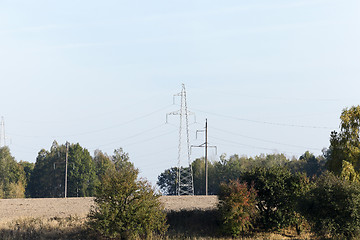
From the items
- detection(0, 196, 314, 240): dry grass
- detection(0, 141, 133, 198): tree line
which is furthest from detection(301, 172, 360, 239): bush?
detection(0, 141, 133, 198): tree line

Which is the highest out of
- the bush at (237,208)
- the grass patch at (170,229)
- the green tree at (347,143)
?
the green tree at (347,143)

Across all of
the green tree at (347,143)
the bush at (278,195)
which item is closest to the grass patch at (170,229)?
the bush at (278,195)

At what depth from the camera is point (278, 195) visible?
4269cm

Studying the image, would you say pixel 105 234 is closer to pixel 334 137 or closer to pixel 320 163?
pixel 334 137

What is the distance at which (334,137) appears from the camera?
176ft

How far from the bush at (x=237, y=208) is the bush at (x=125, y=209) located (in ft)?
16.5

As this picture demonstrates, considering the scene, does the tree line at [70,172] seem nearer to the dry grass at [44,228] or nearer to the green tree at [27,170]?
the green tree at [27,170]

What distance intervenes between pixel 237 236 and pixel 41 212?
64.6ft

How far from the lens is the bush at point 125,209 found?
38.2 metres

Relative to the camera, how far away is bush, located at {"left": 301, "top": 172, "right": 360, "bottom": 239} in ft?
124

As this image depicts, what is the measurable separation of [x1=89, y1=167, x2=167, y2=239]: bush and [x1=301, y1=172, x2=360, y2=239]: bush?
36.2 feet

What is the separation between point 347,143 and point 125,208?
25.0 m

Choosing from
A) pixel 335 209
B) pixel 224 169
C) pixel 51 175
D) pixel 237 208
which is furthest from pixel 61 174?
pixel 335 209

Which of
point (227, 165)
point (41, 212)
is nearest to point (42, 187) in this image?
point (227, 165)
